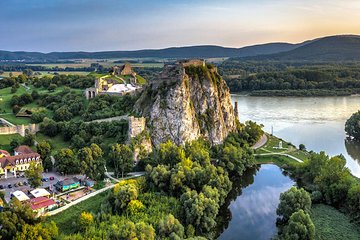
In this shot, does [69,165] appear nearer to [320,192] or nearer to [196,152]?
[196,152]

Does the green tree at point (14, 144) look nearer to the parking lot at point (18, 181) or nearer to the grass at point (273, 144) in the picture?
the parking lot at point (18, 181)

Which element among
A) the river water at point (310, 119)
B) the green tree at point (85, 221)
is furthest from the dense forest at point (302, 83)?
the green tree at point (85, 221)

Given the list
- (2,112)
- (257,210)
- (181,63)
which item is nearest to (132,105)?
(181,63)

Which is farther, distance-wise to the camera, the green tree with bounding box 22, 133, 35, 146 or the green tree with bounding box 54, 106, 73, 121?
the green tree with bounding box 54, 106, 73, 121

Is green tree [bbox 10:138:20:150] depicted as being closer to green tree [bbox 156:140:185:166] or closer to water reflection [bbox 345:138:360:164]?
green tree [bbox 156:140:185:166]

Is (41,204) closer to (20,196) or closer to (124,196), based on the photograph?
(20,196)

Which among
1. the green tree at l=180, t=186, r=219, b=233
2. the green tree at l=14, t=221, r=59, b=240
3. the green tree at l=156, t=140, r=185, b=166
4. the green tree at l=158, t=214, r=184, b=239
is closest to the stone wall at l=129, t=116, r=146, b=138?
the green tree at l=156, t=140, r=185, b=166
